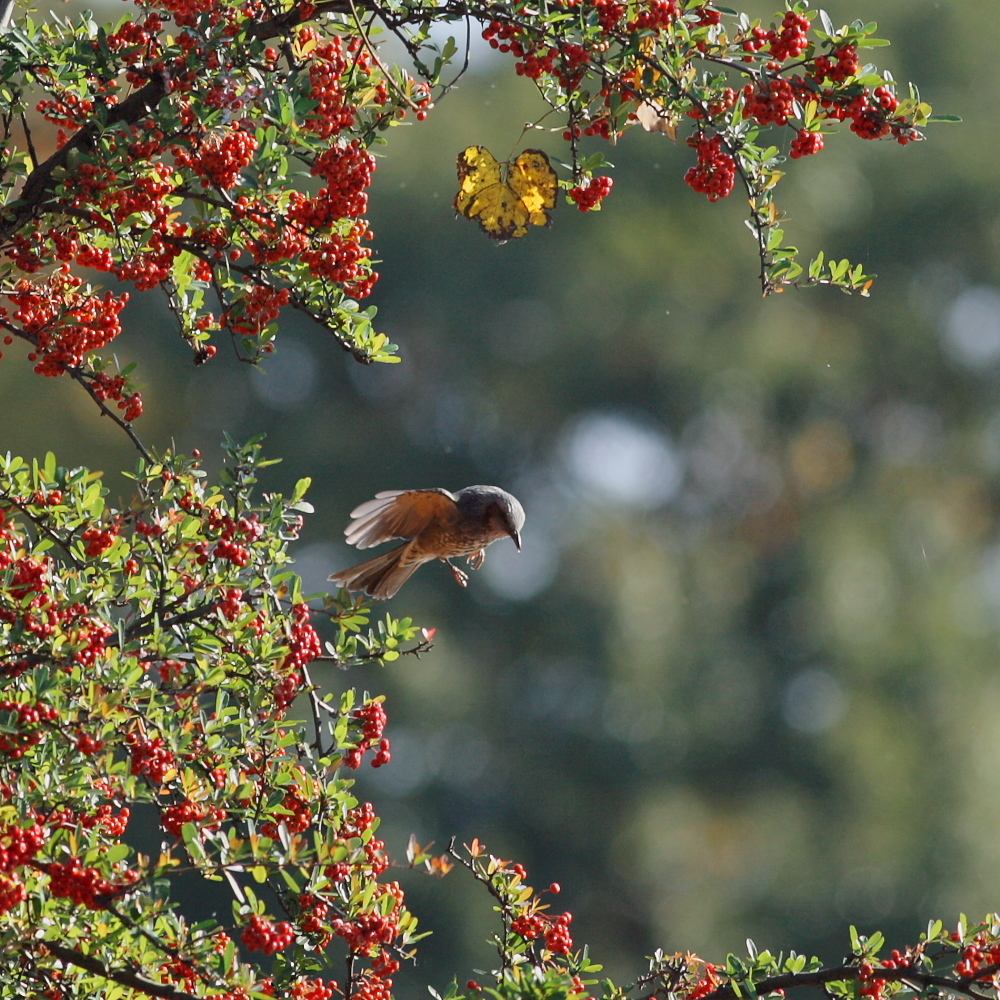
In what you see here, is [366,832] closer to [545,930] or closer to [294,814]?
[294,814]

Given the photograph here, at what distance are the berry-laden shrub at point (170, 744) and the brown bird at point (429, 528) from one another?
46.5 inches

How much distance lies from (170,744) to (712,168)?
4.44ft

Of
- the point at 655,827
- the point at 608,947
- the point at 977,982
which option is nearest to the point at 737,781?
the point at 655,827

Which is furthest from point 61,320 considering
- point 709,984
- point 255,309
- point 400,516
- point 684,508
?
point 684,508

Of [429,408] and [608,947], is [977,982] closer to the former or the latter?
[608,947]

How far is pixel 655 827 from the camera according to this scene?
39.1 ft

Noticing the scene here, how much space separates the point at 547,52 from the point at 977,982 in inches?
68.3

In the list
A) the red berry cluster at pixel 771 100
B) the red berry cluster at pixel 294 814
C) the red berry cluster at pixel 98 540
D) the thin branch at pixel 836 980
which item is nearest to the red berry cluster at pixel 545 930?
the thin branch at pixel 836 980

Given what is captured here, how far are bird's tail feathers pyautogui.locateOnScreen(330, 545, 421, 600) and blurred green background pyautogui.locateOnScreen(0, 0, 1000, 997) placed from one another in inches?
291

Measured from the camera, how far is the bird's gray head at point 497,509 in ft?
12.4

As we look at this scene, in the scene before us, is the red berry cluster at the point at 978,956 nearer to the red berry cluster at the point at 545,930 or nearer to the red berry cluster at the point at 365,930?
the red berry cluster at the point at 545,930

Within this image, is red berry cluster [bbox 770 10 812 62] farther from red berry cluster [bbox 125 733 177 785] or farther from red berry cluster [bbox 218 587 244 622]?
red berry cluster [bbox 125 733 177 785]

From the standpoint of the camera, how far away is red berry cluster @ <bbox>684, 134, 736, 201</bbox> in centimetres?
241

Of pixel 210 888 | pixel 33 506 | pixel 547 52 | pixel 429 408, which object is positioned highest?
pixel 429 408
